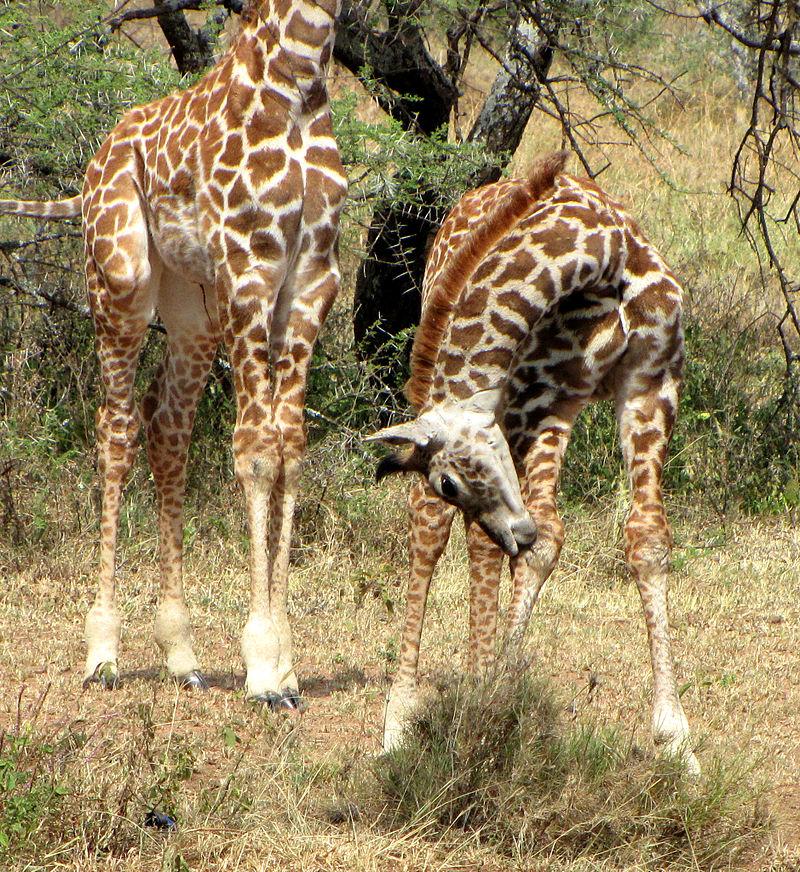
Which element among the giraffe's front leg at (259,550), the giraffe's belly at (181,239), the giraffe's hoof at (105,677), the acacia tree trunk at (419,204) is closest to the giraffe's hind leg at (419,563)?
the giraffe's front leg at (259,550)

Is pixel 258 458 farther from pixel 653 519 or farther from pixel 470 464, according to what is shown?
Result: pixel 653 519

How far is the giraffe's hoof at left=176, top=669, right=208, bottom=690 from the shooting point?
568 centimetres

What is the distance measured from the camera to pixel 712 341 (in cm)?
973

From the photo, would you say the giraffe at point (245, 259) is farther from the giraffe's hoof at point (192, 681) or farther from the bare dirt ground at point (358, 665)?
the bare dirt ground at point (358, 665)

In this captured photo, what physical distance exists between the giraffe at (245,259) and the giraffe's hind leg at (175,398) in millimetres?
60

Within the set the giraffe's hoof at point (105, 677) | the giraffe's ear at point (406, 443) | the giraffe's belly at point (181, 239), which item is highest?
the giraffe's belly at point (181, 239)

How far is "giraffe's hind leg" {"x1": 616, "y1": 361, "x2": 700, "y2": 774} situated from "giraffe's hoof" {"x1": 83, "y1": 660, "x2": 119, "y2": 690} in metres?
2.31

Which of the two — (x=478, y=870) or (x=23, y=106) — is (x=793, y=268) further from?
(x=478, y=870)

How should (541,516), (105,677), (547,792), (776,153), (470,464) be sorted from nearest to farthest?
(547,792)
(470,464)
(541,516)
(105,677)
(776,153)

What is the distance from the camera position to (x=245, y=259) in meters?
5.32

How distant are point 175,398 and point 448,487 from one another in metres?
2.25

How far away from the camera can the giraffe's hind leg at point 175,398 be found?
6.12 m

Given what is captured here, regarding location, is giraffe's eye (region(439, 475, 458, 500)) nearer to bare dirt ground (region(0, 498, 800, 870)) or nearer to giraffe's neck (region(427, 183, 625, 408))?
giraffe's neck (region(427, 183, 625, 408))

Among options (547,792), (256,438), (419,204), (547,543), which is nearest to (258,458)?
(256,438)
